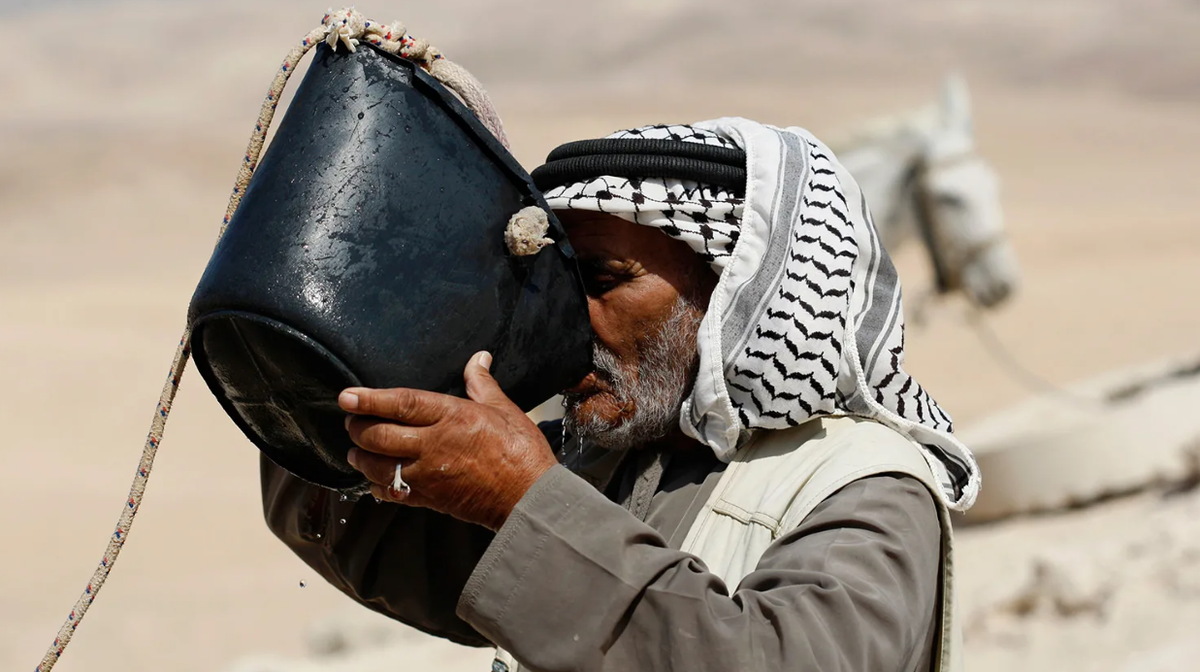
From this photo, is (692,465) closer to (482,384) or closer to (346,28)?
(482,384)

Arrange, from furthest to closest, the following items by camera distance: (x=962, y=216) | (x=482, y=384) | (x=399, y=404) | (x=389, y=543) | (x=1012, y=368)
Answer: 1. (x=1012, y=368)
2. (x=962, y=216)
3. (x=389, y=543)
4. (x=482, y=384)
5. (x=399, y=404)

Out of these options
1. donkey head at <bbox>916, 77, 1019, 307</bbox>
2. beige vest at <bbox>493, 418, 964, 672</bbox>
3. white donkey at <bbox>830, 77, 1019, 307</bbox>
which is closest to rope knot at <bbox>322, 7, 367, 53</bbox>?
beige vest at <bbox>493, 418, 964, 672</bbox>

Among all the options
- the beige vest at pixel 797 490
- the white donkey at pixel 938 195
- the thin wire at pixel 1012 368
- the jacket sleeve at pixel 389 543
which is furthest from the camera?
the thin wire at pixel 1012 368

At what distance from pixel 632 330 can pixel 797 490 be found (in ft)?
1.27

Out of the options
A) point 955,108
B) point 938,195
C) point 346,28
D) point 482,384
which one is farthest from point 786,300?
point 955,108

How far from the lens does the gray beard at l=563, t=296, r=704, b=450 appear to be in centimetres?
215

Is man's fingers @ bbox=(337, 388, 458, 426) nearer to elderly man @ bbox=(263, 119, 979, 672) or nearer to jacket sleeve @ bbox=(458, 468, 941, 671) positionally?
elderly man @ bbox=(263, 119, 979, 672)

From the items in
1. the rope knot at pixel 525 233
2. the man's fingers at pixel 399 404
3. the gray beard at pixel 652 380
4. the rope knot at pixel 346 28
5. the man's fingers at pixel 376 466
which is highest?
the rope knot at pixel 346 28

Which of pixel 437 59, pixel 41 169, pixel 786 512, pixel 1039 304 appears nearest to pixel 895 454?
pixel 786 512

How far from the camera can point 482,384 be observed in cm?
173

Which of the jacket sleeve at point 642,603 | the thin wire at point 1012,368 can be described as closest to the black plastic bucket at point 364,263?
the jacket sleeve at point 642,603

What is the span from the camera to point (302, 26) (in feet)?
189

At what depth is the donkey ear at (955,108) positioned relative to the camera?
27.0ft

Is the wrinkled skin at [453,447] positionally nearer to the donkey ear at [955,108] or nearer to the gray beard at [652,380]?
the gray beard at [652,380]
